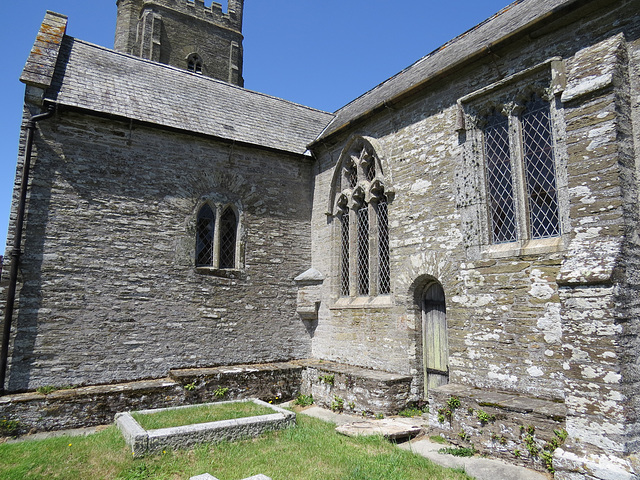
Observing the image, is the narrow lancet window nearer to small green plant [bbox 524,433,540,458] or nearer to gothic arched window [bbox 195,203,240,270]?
gothic arched window [bbox 195,203,240,270]

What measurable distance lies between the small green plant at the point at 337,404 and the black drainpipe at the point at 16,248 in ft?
19.3

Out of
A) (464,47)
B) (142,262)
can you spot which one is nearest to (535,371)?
(464,47)

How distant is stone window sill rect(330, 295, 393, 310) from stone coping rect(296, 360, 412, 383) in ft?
4.20

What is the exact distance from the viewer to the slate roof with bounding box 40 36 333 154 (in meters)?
9.59

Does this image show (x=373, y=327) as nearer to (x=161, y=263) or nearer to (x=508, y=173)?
(x=508, y=173)

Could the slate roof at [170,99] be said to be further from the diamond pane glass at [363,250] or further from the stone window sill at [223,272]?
the stone window sill at [223,272]

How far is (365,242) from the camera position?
1018 centimetres

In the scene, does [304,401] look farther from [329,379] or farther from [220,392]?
[220,392]

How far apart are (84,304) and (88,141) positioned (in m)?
3.32

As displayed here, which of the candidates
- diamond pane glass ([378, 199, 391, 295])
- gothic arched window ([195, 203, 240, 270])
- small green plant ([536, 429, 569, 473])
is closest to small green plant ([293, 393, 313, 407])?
diamond pane glass ([378, 199, 391, 295])

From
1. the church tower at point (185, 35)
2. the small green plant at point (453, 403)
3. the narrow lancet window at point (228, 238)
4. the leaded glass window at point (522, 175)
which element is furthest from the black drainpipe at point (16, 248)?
the church tower at point (185, 35)

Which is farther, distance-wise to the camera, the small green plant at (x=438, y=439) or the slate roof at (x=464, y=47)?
the slate roof at (x=464, y=47)

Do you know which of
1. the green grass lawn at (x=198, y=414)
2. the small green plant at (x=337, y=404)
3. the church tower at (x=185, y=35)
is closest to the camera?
the green grass lawn at (x=198, y=414)

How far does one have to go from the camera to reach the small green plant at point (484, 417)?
5.95 meters
